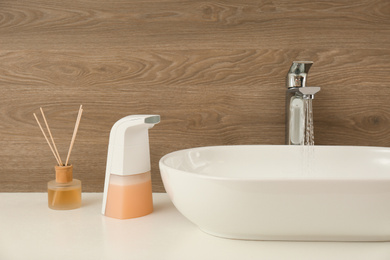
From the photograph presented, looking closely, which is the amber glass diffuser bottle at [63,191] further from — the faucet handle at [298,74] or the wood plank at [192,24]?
the faucet handle at [298,74]

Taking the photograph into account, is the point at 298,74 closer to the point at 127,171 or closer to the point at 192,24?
the point at 192,24

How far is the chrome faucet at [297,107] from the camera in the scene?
874mm

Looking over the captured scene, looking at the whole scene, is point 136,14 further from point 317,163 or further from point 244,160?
point 317,163

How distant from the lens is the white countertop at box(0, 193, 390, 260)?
620 mm

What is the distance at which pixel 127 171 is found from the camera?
791mm

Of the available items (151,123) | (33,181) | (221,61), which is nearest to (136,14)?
(221,61)

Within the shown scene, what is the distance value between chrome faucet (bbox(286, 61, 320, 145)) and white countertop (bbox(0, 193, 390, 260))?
1.00 feet

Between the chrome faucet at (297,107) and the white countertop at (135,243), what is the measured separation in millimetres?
303

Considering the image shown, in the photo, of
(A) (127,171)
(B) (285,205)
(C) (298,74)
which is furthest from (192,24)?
(B) (285,205)

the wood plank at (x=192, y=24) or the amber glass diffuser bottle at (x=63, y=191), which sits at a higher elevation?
the wood plank at (x=192, y=24)

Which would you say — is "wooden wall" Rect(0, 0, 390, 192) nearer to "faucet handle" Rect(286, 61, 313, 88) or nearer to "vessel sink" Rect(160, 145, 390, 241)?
"faucet handle" Rect(286, 61, 313, 88)

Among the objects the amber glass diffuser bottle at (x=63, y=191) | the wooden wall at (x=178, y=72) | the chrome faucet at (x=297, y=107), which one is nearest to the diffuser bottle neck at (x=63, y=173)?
the amber glass diffuser bottle at (x=63, y=191)

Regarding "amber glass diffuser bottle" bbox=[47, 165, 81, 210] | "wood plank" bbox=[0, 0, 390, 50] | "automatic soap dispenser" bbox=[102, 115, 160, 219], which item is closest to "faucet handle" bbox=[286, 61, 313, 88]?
"wood plank" bbox=[0, 0, 390, 50]

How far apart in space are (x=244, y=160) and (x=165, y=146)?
0.21 meters
